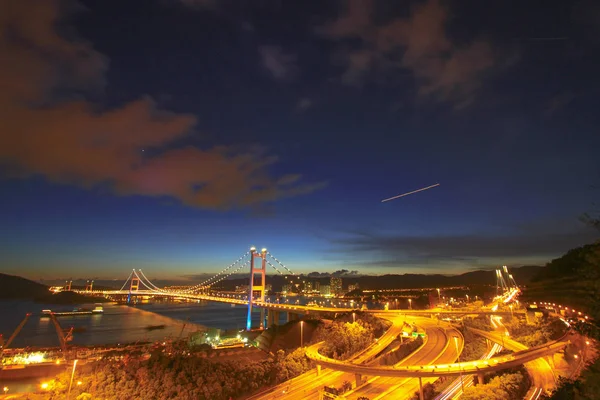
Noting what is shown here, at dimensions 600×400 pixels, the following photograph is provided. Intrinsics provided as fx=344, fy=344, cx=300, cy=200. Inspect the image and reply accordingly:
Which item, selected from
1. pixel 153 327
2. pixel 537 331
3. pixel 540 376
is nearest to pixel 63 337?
pixel 153 327

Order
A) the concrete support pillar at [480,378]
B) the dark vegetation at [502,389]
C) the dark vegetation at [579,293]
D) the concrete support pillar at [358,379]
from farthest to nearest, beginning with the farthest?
the concrete support pillar at [358,379]
the concrete support pillar at [480,378]
the dark vegetation at [502,389]
the dark vegetation at [579,293]

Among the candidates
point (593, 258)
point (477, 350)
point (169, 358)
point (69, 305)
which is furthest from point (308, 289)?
point (593, 258)

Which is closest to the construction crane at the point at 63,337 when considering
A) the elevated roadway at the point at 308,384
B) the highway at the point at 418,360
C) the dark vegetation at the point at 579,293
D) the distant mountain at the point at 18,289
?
the elevated roadway at the point at 308,384

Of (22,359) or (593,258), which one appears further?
(22,359)

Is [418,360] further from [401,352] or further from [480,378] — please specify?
[480,378]

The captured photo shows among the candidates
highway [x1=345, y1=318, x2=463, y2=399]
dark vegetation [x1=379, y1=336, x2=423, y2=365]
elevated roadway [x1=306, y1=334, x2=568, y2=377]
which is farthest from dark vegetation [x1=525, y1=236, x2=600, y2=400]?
dark vegetation [x1=379, y1=336, x2=423, y2=365]

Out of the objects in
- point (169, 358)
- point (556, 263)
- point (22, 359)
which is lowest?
point (22, 359)

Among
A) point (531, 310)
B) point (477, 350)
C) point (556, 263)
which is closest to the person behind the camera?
point (477, 350)

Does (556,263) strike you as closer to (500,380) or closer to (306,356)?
(500,380)

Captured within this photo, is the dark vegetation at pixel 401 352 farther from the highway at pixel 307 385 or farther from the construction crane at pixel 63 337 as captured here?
the construction crane at pixel 63 337
